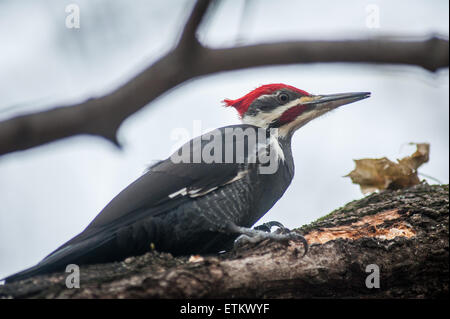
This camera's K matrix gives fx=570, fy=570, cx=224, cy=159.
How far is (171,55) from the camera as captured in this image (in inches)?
98.5

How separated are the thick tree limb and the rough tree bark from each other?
718 millimetres

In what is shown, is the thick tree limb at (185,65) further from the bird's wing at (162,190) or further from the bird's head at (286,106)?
the bird's head at (286,106)

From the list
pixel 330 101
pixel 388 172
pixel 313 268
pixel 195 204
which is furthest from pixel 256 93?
pixel 313 268

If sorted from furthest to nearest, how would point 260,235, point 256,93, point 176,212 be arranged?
point 256,93 → point 176,212 → point 260,235

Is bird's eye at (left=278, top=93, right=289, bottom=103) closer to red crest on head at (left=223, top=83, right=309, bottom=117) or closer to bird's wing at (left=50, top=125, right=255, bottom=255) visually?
red crest on head at (left=223, top=83, right=309, bottom=117)

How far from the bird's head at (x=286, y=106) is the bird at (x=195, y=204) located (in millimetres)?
278

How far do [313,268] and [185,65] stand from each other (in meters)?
1.22

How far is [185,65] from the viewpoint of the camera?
2510 mm

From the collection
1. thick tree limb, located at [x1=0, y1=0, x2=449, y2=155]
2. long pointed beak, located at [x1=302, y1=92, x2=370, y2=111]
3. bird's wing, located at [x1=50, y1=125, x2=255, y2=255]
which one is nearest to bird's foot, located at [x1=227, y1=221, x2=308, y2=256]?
bird's wing, located at [x1=50, y1=125, x2=255, y2=255]

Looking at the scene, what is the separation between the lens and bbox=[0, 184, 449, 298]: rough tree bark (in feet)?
8.59

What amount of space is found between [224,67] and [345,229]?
4.20 feet

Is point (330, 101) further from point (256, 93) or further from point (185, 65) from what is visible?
point (185, 65)

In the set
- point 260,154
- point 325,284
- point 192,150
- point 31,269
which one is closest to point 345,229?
point 325,284

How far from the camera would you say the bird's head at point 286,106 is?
424 centimetres
